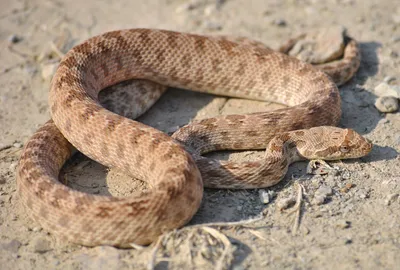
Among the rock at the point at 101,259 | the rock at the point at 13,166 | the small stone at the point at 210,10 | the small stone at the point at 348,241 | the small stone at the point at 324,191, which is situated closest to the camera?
the rock at the point at 101,259

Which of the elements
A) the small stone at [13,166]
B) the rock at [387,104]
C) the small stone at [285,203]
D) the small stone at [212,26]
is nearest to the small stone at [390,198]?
the small stone at [285,203]

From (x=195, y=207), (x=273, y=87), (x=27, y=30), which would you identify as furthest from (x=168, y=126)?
(x=27, y=30)

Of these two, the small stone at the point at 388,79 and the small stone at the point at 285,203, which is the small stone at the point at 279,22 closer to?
the small stone at the point at 388,79

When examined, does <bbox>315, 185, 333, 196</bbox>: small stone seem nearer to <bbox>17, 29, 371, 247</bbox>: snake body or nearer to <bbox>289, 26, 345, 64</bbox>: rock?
<bbox>17, 29, 371, 247</bbox>: snake body

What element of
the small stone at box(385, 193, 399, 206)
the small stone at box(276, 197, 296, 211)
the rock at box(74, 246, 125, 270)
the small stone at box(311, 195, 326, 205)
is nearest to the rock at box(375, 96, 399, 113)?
the small stone at box(385, 193, 399, 206)

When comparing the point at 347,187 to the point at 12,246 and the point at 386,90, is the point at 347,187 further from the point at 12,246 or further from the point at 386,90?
the point at 12,246

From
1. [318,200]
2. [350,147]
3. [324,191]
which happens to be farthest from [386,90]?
[318,200]
